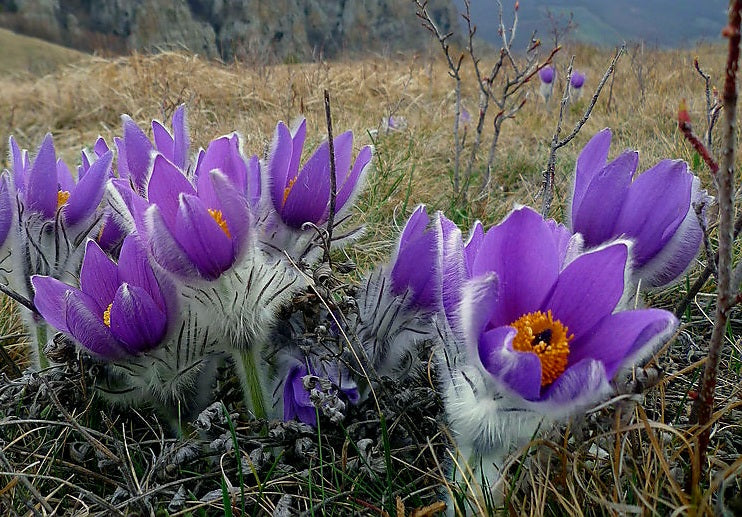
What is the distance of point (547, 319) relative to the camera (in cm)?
77

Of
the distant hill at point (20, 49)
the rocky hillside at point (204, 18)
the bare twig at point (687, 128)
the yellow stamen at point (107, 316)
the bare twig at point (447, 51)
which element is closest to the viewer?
the bare twig at point (687, 128)

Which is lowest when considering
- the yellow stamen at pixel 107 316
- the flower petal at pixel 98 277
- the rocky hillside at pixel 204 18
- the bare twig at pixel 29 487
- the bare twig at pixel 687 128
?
the bare twig at pixel 29 487

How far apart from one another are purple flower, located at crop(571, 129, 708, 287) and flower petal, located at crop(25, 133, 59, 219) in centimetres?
92

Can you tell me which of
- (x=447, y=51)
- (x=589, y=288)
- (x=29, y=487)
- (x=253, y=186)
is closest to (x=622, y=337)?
(x=589, y=288)

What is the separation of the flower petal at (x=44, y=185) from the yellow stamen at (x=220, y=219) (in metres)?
0.40

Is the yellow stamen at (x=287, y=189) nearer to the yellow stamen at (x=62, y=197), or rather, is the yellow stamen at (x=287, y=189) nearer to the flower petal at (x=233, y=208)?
the flower petal at (x=233, y=208)

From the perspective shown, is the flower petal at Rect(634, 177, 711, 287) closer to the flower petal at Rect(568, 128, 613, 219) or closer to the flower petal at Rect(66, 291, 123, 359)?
the flower petal at Rect(568, 128, 613, 219)

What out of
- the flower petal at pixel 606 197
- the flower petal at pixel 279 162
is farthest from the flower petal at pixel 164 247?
the flower petal at pixel 606 197

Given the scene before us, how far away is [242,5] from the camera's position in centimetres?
4012

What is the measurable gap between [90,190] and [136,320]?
14.1 inches

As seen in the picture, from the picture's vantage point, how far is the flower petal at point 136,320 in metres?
0.87

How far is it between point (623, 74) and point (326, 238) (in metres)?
6.37

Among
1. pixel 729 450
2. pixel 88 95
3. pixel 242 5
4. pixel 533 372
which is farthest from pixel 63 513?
pixel 242 5

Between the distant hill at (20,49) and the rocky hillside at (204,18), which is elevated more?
the rocky hillside at (204,18)
